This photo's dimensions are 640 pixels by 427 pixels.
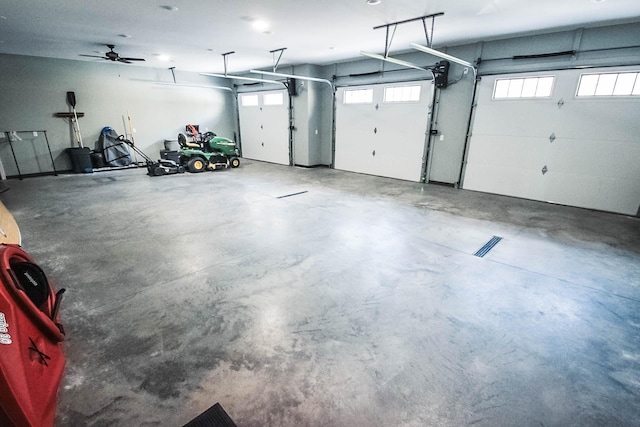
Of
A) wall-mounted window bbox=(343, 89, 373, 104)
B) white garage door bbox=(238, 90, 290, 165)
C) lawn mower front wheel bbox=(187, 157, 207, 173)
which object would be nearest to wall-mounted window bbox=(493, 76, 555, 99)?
wall-mounted window bbox=(343, 89, 373, 104)

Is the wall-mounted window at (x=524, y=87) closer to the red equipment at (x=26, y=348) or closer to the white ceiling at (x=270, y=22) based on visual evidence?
the white ceiling at (x=270, y=22)

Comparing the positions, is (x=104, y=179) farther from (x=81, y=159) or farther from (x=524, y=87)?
(x=524, y=87)

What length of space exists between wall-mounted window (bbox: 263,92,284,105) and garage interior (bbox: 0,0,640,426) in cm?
33

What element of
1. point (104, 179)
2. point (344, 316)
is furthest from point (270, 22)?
point (104, 179)

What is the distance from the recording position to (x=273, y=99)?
31.6ft

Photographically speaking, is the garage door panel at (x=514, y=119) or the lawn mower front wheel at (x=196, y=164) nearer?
the garage door panel at (x=514, y=119)

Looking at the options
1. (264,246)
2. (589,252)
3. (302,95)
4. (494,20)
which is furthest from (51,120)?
(589,252)

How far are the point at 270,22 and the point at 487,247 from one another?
4.37 metres

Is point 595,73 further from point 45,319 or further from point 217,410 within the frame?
point 45,319

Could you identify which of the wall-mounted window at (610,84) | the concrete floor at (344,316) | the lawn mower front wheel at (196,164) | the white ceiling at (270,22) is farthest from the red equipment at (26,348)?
the wall-mounted window at (610,84)

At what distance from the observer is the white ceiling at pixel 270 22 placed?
3.67 meters

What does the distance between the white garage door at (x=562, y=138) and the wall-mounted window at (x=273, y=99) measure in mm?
5817

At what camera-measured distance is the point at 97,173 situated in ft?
25.9

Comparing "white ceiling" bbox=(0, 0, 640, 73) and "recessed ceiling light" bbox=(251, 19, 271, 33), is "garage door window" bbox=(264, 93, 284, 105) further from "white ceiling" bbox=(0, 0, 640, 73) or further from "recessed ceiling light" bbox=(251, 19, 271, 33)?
"recessed ceiling light" bbox=(251, 19, 271, 33)
